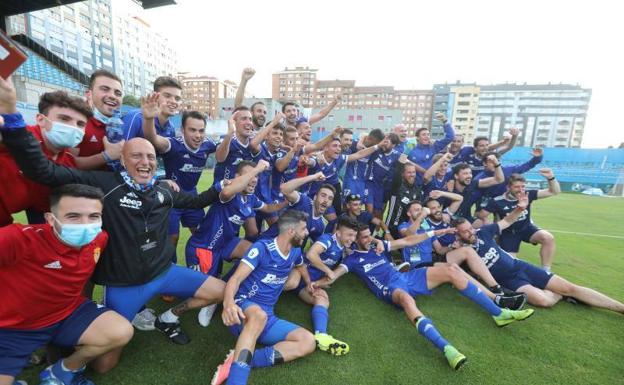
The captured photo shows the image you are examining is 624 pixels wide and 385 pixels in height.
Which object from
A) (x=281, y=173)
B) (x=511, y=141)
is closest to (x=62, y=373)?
(x=281, y=173)

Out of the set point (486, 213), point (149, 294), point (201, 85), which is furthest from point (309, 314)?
point (201, 85)

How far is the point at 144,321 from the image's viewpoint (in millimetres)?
3201

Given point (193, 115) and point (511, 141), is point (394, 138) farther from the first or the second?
point (193, 115)

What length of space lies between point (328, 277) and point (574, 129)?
348ft

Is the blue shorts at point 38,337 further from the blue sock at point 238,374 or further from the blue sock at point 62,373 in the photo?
the blue sock at point 238,374

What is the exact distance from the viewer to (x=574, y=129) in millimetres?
79875

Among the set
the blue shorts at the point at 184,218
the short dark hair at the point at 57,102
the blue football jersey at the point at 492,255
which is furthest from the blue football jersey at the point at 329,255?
the short dark hair at the point at 57,102

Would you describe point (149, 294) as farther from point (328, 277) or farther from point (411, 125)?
point (411, 125)

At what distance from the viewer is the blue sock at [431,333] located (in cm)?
294

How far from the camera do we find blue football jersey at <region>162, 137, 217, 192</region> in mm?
3939

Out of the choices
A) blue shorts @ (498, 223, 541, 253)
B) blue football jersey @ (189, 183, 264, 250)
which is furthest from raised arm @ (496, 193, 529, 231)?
blue football jersey @ (189, 183, 264, 250)

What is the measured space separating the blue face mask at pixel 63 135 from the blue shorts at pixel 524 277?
215 inches

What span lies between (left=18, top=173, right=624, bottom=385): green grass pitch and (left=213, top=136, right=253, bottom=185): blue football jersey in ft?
6.44

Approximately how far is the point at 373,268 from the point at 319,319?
3.98 ft
